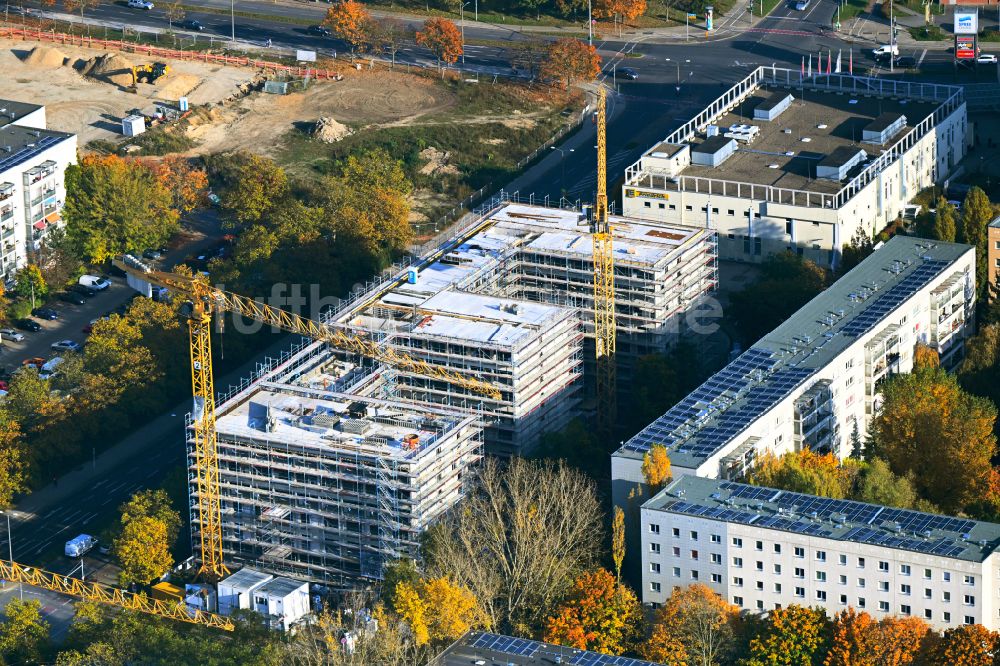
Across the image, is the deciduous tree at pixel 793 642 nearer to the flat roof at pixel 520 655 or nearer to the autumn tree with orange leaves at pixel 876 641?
the autumn tree with orange leaves at pixel 876 641

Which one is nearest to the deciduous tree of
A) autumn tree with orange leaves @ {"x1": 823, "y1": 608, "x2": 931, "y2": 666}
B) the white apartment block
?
autumn tree with orange leaves @ {"x1": 823, "y1": 608, "x2": 931, "y2": 666}

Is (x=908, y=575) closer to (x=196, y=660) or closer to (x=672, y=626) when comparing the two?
(x=672, y=626)

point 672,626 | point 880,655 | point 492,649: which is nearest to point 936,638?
point 880,655

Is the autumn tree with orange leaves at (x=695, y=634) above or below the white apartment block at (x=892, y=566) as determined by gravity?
below

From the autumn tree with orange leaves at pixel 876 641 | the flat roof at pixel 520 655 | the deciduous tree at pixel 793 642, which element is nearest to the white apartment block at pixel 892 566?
the autumn tree with orange leaves at pixel 876 641

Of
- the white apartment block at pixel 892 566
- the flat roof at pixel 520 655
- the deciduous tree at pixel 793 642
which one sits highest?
the white apartment block at pixel 892 566
